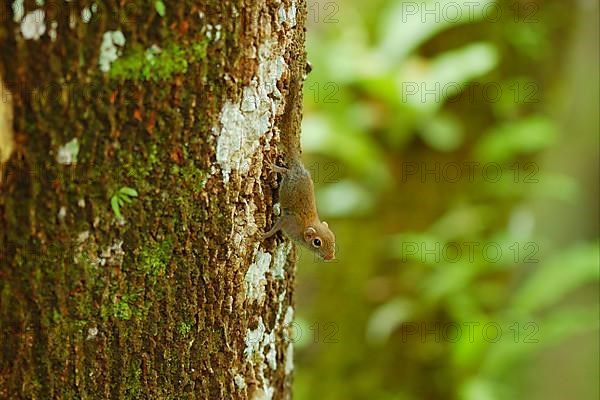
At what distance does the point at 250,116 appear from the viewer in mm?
1669

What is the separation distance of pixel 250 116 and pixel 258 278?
44 centimetres

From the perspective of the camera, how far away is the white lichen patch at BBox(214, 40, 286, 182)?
1.61 metres

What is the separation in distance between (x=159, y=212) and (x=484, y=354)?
3.36 m

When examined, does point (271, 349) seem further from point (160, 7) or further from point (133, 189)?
point (160, 7)

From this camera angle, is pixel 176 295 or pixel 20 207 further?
pixel 176 295

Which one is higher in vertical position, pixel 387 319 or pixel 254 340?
pixel 254 340

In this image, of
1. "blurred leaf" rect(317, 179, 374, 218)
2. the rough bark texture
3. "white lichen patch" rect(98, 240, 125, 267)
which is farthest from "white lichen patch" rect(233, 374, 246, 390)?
"blurred leaf" rect(317, 179, 374, 218)

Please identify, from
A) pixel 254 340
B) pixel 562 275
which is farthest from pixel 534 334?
pixel 254 340

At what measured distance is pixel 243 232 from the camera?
A: 5.66ft

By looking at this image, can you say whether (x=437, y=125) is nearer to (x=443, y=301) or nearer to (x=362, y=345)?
(x=443, y=301)

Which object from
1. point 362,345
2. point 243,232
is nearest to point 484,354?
point 362,345
